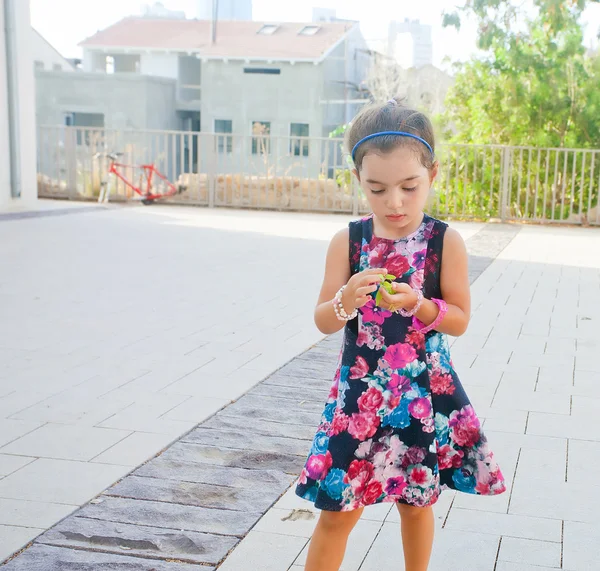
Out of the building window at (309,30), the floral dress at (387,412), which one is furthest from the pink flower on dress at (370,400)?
the building window at (309,30)

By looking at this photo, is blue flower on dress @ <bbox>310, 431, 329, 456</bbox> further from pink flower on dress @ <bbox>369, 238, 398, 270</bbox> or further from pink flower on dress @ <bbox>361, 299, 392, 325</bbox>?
pink flower on dress @ <bbox>369, 238, 398, 270</bbox>

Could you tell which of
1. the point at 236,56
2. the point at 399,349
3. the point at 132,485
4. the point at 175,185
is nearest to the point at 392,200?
the point at 399,349

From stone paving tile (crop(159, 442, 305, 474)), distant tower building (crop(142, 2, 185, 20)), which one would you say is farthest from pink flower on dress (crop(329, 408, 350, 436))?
distant tower building (crop(142, 2, 185, 20))

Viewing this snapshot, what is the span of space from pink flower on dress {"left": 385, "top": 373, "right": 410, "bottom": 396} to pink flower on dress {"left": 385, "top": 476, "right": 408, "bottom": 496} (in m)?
0.20

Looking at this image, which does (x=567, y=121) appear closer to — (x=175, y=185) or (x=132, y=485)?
(x=175, y=185)

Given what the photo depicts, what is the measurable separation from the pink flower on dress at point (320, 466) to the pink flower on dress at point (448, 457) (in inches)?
10.9

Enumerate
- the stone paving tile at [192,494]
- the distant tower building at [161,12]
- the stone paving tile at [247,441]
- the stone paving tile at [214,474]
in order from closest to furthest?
the stone paving tile at [192,494] < the stone paving tile at [214,474] < the stone paving tile at [247,441] < the distant tower building at [161,12]

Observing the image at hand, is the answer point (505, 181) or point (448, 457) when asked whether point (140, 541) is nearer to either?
point (448, 457)

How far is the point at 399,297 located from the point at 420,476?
1.46 feet

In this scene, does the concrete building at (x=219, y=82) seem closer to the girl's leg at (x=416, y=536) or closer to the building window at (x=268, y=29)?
the building window at (x=268, y=29)

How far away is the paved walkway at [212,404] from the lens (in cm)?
266

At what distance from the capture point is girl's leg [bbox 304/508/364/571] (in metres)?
2.13

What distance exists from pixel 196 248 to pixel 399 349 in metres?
7.87

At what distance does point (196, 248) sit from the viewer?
984 cm
